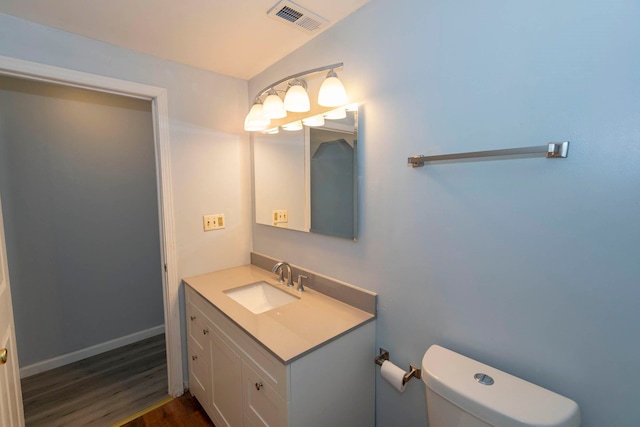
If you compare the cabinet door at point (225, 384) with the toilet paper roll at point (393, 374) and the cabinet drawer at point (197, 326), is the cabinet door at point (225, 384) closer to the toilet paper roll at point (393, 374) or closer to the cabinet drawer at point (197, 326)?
the cabinet drawer at point (197, 326)

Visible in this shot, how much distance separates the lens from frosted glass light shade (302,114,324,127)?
1592 mm

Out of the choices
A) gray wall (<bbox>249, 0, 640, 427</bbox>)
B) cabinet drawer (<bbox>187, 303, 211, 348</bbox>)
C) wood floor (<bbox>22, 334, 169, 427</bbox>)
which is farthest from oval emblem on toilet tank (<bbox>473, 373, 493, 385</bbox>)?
wood floor (<bbox>22, 334, 169, 427</bbox>)

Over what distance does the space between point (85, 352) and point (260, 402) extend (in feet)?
7.07

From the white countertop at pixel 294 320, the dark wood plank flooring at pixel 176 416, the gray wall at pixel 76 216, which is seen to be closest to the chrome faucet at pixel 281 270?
the white countertop at pixel 294 320

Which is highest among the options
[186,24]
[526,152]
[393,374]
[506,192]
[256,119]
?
[186,24]

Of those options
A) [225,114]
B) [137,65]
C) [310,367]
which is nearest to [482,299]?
[310,367]

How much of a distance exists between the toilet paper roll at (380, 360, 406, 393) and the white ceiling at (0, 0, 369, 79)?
165cm

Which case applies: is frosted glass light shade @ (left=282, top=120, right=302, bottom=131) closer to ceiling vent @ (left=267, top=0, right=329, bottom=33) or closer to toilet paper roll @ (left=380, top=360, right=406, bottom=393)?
ceiling vent @ (left=267, top=0, right=329, bottom=33)

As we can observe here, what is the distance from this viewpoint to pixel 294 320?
134cm

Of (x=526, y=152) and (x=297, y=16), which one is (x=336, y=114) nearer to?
(x=297, y=16)

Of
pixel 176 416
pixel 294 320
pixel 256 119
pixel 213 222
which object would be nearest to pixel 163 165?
pixel 213 222

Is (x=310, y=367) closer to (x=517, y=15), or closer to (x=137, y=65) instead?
(x=517, y=15)

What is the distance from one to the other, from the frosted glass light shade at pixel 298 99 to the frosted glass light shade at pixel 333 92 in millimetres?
169

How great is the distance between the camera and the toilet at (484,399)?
78 cm
